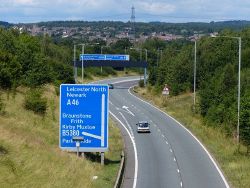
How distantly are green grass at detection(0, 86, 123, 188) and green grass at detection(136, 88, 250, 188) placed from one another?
6263mm

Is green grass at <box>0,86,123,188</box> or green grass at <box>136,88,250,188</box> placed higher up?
green grass at <box>0,86,123,188</box>

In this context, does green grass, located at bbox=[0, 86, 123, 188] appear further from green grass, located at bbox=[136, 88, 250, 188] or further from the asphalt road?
green grass, located at bbox=[136, 88, 250, 188]

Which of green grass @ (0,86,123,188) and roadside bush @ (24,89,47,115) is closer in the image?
green grass @ (0,86,123,188)

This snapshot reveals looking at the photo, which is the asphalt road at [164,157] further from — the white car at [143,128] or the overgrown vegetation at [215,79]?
the overgrown vegetation at [215,79]

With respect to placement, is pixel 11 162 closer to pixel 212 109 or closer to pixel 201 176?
pixel 201 176

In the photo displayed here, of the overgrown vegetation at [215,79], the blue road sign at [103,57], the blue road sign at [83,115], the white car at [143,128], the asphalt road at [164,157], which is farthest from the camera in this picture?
the blue road sign at [103,57]

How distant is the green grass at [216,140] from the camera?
33.7 m

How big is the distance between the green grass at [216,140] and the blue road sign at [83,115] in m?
7.18

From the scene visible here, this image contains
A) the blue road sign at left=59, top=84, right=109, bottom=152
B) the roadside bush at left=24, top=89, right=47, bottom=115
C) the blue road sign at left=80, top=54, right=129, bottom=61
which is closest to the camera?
the blue road sign at left=59, top=84, right=109, bottom=152

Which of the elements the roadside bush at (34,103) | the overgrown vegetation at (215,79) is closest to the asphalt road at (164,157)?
the overgrown vegetation at (215,79)

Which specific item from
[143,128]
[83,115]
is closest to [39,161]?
[83,115]

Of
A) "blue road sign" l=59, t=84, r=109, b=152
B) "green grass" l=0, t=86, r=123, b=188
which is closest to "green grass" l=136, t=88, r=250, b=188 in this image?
"green grass" l=0, t=86, r=123, b=188

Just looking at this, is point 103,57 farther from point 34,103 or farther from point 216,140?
point 34,103

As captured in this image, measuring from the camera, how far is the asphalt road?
3127 cm
